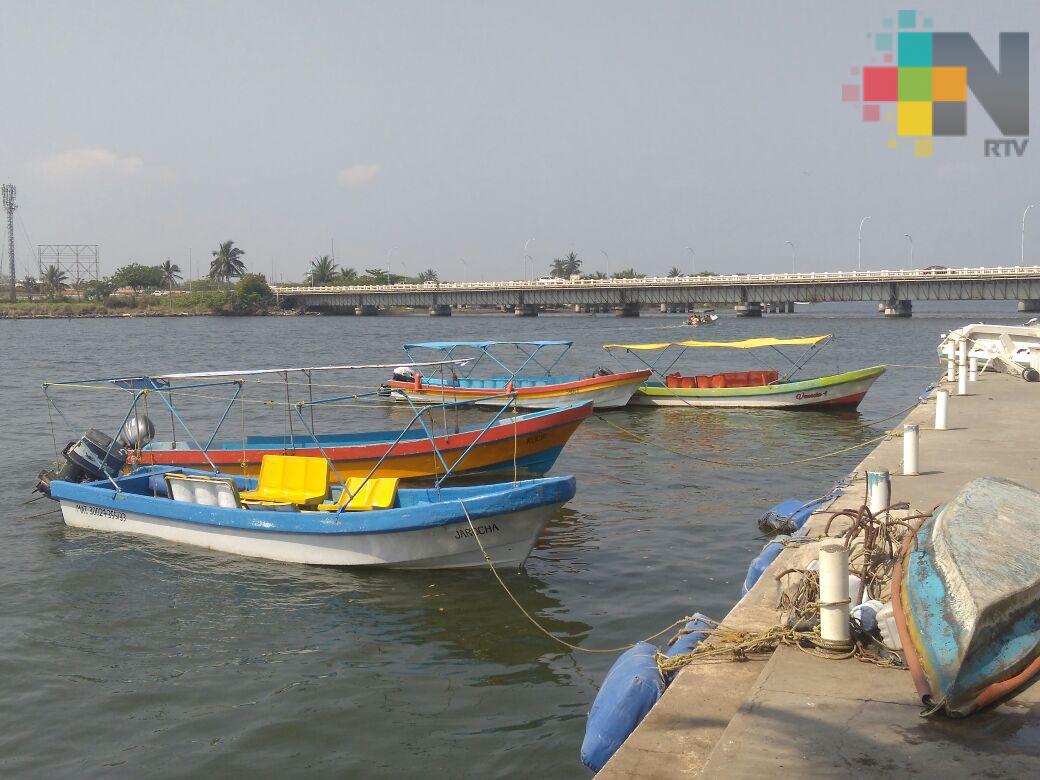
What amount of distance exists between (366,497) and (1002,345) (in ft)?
74.0

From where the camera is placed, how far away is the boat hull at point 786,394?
2966 centimetres

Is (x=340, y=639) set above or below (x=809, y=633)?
below

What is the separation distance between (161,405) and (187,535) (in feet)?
64.6

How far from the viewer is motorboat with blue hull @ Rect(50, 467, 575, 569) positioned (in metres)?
12.1

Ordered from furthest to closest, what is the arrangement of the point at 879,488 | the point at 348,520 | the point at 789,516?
the point at 789,516, the point at 348,520, the point at 879,488

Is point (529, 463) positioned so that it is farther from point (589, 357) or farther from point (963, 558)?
point (589, 357)

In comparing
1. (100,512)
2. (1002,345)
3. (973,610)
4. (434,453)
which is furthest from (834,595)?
(1002,345)

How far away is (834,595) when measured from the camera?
21.0 feet

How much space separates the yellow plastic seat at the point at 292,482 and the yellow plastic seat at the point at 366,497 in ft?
1.09

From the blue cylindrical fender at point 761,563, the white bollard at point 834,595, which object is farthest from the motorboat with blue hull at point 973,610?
the blue cylindrical fender at point 761,563

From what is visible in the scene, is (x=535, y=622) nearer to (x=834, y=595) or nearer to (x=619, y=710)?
(x=619, y=710)

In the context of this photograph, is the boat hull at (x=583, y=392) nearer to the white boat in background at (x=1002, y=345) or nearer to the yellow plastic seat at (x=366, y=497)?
the white boat in background at (x=1002, y=345)

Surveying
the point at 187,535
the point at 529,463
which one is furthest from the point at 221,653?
the point at 529,463

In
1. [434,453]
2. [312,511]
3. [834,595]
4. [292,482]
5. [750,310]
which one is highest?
[750,310]
